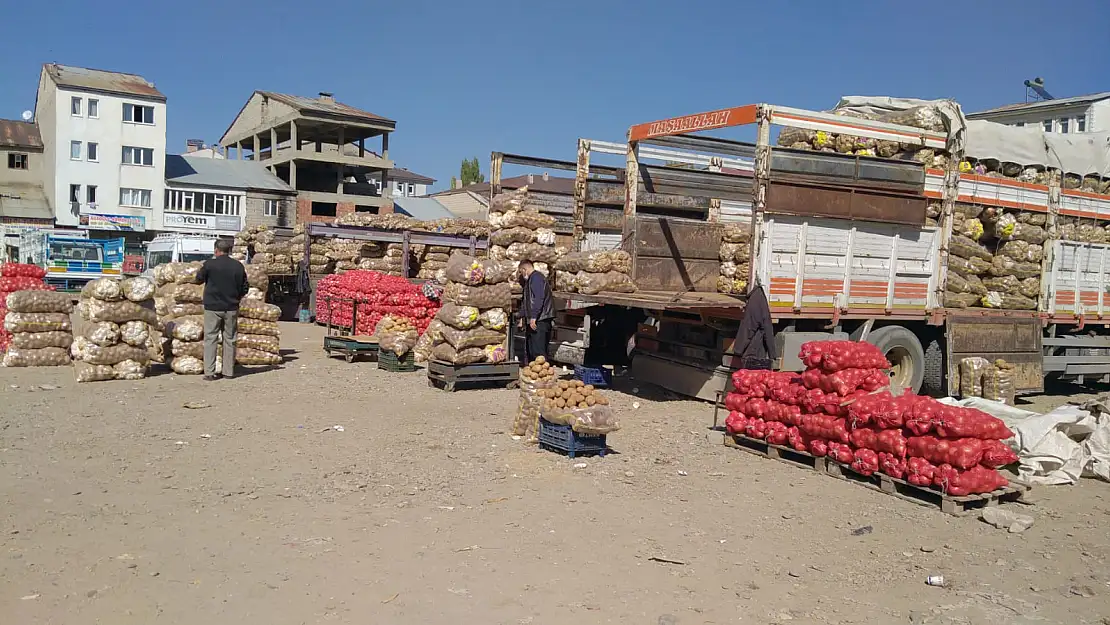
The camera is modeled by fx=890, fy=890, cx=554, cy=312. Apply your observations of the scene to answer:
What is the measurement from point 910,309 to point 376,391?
23.5 feet

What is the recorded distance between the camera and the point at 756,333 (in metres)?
10.1

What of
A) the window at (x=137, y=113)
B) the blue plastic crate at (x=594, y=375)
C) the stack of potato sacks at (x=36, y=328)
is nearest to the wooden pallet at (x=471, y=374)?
the blue plastic crate at (x=594, y=375)

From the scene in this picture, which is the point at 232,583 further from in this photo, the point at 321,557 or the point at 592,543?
the point at 592,543

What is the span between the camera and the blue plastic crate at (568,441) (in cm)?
817

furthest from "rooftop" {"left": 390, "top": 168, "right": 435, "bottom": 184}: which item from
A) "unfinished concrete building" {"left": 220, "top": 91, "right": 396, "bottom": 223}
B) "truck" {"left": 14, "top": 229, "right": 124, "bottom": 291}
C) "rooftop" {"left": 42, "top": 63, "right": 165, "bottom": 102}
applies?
"truck" {"left": 14, "top": 229, "right": 124, "bottom": 291}

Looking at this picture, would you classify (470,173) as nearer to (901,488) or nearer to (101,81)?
(101,81)

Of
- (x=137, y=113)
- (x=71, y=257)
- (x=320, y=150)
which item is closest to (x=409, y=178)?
(x=320, y=150)

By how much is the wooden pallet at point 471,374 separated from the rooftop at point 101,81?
4588 cm

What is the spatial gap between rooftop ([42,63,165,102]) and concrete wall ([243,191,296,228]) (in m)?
7.49

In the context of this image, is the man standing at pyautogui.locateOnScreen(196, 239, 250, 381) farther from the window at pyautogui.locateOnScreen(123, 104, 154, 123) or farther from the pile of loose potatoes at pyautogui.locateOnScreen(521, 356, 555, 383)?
the window at pyautogui.locateOnScreen(123, 104, 154, 123)

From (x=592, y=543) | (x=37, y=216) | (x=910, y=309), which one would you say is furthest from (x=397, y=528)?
(x=37, y=216)

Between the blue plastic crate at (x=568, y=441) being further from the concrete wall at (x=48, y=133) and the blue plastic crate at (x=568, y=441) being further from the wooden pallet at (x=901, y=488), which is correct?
the concrete wall at (x=48, y=133)

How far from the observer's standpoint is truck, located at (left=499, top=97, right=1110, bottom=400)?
418 inches

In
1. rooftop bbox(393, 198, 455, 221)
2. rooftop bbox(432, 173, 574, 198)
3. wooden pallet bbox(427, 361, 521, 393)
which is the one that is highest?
rooftop bbox(393, 198, 455, 221)
